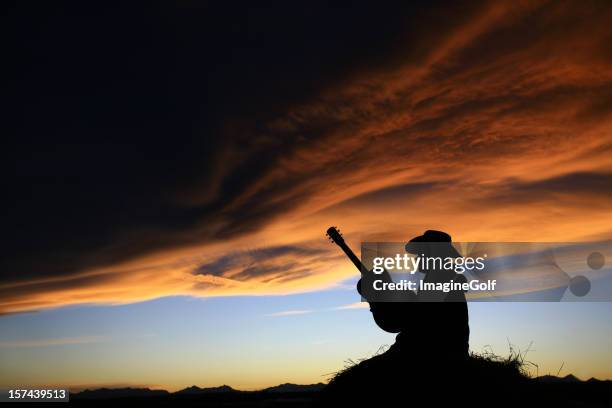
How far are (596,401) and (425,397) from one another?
4.02 meters

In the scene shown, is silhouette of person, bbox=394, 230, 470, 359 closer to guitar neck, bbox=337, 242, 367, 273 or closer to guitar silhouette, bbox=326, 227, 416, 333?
guitar silhouette, bbox=326, 227, 416, 333

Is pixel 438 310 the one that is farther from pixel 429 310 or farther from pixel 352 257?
pixel 352 257

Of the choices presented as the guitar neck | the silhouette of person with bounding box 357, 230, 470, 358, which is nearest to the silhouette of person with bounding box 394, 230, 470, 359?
the silhouette of person with bounding box 357, 230, 470, 358

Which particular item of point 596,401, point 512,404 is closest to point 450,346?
point 512,404

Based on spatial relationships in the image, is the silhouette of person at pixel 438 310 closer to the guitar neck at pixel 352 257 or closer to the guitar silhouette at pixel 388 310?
the guitar silhouette at pixel 388 310

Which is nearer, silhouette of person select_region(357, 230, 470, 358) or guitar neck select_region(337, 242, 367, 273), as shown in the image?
silhouette of person select_region(357, 230, 470, 358)

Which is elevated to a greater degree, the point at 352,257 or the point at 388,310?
the point at 352,257

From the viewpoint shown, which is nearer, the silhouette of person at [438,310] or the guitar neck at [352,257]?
the silhouette of person at [438,310]

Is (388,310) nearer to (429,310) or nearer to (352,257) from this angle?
(429,310)

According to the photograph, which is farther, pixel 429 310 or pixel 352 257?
pixel 352 257

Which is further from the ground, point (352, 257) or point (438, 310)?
point (352, 257)

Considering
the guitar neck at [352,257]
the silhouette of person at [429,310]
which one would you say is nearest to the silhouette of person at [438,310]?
the silhouette of person at [429,310]

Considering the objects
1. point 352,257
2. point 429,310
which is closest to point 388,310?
point 429,310

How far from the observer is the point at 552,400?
30.4 ft
